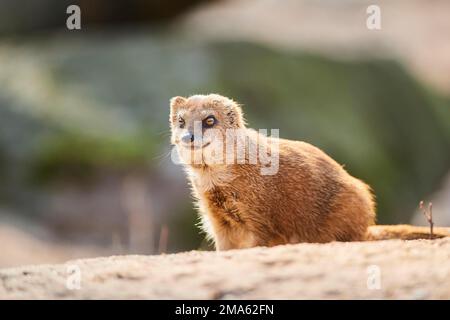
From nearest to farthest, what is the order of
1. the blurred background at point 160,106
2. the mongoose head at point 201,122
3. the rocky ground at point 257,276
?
the rocky ground at point 257,276
the mongoose head at point 201,122
the blurred background at point 160,106

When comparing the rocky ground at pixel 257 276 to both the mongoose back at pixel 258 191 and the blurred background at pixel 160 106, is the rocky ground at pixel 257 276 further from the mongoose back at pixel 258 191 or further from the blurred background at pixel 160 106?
the blurred background at pixel 160 106

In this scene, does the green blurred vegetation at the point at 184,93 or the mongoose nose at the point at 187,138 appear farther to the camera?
the green blurred vegetation at the point at 184,93

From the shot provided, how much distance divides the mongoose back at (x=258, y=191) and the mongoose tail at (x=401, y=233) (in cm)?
8

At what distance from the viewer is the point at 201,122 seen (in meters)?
5.90

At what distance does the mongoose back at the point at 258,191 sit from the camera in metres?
5.72

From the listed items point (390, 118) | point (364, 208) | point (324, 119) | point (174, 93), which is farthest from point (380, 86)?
point (364, 208)

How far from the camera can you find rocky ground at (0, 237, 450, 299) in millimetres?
4176

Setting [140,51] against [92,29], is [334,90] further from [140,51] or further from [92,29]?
[92,29]

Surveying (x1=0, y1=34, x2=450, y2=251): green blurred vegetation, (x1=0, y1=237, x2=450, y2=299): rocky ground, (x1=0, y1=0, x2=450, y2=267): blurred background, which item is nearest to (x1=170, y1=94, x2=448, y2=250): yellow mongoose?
(x1=0, y1=237, x2=450, y2=299): rocky ground

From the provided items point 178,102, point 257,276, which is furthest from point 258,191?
point 257,276

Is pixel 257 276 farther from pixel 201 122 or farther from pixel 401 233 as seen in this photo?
pixel 401 233

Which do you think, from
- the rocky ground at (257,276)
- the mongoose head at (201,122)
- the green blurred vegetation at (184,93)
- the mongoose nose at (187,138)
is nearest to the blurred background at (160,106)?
the green blurred vegetation at (184,93)

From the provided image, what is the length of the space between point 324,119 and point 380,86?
174 centimetres

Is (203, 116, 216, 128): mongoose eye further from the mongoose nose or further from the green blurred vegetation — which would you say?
the green blurred vegetation
